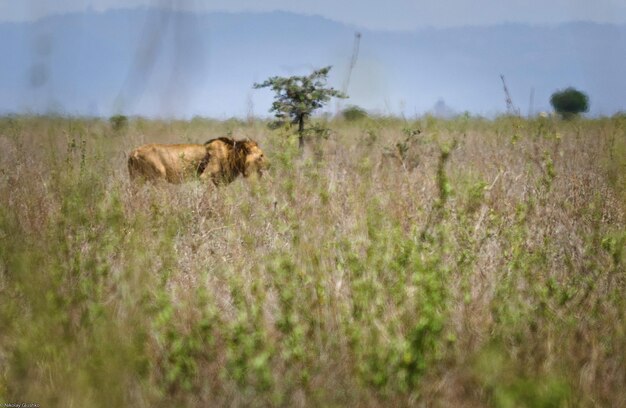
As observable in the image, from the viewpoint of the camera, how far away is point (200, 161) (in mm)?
5711

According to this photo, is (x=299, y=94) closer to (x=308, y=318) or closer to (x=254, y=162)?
(x=254, y=162)

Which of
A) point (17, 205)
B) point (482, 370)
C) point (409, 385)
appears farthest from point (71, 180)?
point (482, 370)

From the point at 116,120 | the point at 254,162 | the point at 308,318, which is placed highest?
the point at 116,120

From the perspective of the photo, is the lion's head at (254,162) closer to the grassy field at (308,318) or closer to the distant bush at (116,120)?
the distant bush at (116,120)

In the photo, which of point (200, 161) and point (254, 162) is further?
point (254, 162)

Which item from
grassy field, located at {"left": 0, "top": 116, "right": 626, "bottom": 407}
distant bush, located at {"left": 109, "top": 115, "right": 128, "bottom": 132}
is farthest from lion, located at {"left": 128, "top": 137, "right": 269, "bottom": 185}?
grassy field, located at {"left": 0, "top": 116, "right": 626, "bottom": 407}

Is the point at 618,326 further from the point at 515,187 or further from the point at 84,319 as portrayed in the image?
the point at 515,187

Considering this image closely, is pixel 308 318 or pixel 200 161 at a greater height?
pixel 200 161

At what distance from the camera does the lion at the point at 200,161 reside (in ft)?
18.8

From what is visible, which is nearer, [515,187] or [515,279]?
[515,279]

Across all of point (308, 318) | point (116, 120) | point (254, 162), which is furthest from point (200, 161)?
point (308, 318)

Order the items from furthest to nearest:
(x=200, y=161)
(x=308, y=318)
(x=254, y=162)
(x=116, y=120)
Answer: (x=254, y=162)
(x=200, y=161)
(x=116, y=120)
(x=308, y=318)

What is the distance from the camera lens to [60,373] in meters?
1.98

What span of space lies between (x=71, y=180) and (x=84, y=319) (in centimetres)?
69
